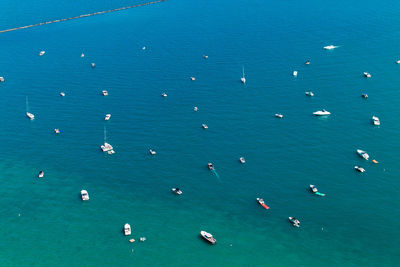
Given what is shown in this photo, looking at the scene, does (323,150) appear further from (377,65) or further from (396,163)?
(377,65)

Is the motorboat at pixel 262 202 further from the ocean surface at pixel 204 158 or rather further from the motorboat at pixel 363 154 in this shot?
the motorboat at pixel 363 154

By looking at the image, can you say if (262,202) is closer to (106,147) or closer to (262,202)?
(262,202)

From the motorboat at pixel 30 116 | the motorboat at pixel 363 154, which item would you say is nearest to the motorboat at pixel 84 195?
the motorboat at pixel 30 116

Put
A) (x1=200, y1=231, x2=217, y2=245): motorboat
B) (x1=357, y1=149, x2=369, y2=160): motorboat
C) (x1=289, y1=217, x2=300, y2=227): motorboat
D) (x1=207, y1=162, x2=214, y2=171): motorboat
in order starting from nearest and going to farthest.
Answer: (x1=200, y1=231, x2=217, y2=245): motorboat < (x1=289, y1=217, x2=300, y2=227): motorboat < (x1=207, y1=162, x2=214, y2=171): motorboat < (x1=357, y1=149, x2=369, y2=160): motorboat

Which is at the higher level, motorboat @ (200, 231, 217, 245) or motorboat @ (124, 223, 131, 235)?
motorboat @ (200, 231, 217, 245)

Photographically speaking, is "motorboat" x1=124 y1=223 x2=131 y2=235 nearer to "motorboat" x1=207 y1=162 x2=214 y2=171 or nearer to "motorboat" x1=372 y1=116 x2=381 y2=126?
"motorboat" x1=207 y1=162 x2=214 y2=171

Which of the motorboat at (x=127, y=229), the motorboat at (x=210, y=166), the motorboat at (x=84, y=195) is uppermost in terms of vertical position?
the motorboat at (x=210, y=166)

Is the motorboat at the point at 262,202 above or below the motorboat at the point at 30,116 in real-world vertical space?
above

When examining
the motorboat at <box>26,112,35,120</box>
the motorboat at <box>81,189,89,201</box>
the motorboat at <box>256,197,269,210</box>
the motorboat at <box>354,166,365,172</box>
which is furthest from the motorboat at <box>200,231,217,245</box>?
the motorboat at <box>26,112,35,120</box>

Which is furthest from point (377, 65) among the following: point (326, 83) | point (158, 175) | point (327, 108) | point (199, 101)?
point (158, 175)
